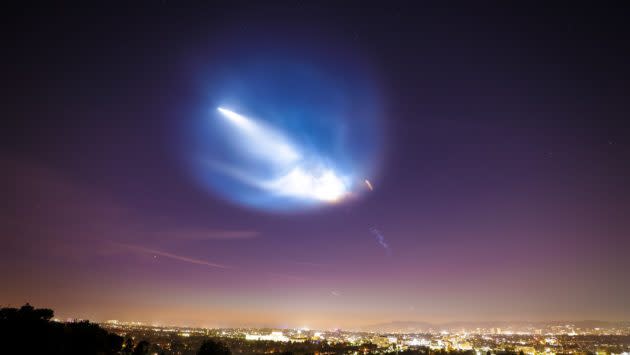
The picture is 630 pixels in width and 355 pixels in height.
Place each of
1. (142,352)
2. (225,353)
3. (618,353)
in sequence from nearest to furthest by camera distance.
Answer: (225,353) < (142,352) < (618,353)

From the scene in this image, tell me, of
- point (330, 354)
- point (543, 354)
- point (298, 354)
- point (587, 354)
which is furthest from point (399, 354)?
point (587, 354)

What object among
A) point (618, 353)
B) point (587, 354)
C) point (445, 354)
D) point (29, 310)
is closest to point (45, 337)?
point (29, 310)

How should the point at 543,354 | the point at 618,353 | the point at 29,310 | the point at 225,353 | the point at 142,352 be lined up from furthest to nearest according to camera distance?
1. the point at 618,353
2. the point at 543,354
3. the point at 142,352
4. the point at 225,353
5. the point at 29,310

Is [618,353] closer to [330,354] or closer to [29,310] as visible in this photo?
[330,354]

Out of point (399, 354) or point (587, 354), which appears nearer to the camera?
point (399, 354)

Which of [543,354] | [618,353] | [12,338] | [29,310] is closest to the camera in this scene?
[12,338]

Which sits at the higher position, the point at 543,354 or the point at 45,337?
the point at 45,337

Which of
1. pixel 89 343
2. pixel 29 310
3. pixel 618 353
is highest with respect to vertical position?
pixel 29 310

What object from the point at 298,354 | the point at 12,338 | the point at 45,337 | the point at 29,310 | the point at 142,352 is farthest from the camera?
the point at 298,354

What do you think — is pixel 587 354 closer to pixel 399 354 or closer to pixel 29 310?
pixel 399 354
